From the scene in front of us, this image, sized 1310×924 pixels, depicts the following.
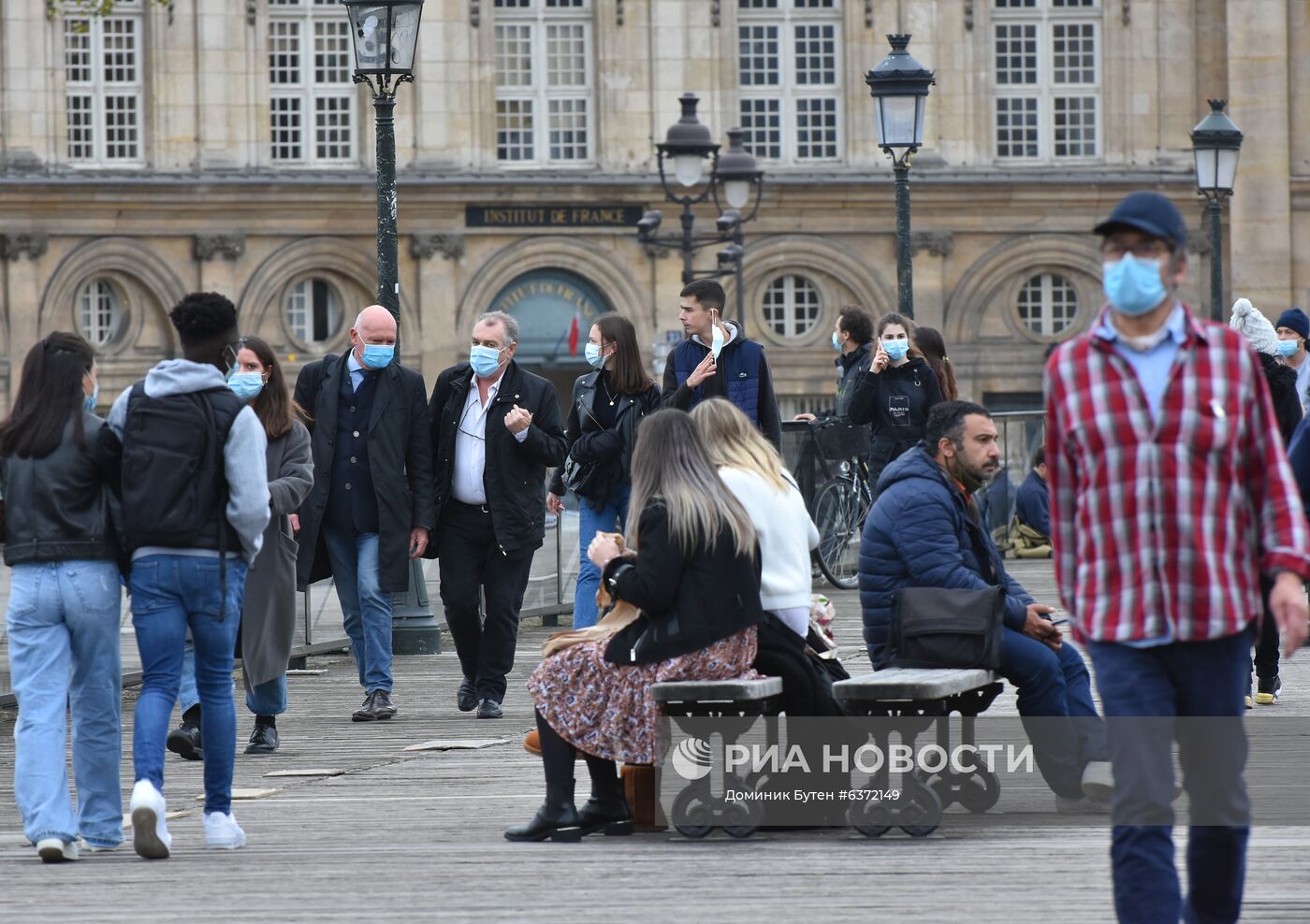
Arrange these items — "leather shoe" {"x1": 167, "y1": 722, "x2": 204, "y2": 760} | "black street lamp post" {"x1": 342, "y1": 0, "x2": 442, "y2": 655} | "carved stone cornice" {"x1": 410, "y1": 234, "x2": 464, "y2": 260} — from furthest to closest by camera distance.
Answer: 1. "carved stone cornice" {"x1": 410, "y1": 234, "x2": 464, "y2": 260}
2. "black street lamp post" {"x1": 342, "y1": 0, "x2": 442, "y2": 655}
3. "leather shoe" {"x1": 167, "y1": 722, "x2": 204, "y2": 760}

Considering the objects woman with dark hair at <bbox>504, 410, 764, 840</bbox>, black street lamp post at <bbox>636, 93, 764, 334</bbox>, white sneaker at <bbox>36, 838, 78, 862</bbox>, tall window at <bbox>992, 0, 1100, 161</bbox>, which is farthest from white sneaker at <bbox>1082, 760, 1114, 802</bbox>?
tall window at <bbox>992, 0, 1100, 161</bbox>

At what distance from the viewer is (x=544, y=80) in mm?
43250

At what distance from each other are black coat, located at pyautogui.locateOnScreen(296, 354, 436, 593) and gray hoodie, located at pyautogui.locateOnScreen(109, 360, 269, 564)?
356 cm

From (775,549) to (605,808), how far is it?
1051 mm

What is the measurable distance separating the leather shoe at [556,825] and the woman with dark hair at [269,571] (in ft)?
7.63

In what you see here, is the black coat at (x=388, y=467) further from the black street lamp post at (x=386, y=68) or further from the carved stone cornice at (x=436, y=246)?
the carved stone cornice at (x=436, y=246)

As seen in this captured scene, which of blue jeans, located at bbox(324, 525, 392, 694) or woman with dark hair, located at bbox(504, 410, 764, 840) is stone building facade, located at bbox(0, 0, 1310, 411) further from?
woman with dark hair, located at bbox(504, 410, 764, 840)

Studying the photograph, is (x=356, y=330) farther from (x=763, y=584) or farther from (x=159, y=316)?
(x=159, y=316)

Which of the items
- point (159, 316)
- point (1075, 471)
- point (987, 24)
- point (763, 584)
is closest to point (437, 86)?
point (159, 316)

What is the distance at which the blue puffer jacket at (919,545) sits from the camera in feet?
28.7

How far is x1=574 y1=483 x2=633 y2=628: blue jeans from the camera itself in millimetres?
12102

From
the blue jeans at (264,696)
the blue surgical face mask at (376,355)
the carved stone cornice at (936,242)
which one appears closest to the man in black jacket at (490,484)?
the blue surgical face mask at (376,355)

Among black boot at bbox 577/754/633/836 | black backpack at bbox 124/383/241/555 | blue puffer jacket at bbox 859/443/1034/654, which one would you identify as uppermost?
black backpack at bbox 124/383/241/555

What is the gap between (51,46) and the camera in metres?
41.3
